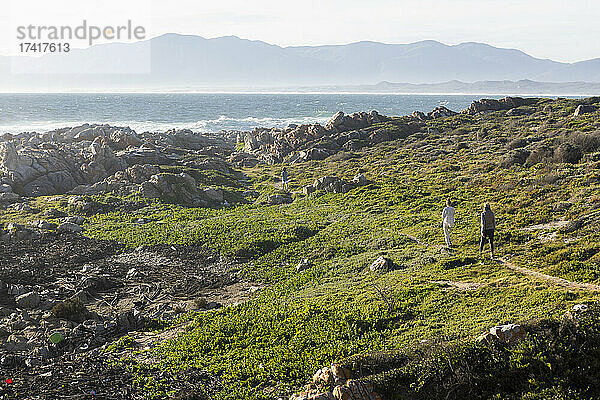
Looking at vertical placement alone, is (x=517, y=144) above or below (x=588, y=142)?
below

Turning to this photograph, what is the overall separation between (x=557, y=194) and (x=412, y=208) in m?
8.75

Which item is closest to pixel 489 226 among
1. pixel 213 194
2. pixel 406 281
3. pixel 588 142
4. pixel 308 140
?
pixel 406 281

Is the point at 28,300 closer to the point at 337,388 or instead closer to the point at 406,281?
the point at 337,388

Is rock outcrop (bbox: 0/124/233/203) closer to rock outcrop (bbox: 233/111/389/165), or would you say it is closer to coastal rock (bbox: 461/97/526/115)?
rock outcrop (bbox: 233/111/389/165)

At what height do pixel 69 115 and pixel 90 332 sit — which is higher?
Result: pixel 69 115

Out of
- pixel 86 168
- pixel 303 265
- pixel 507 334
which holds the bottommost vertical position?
pixel 303 265

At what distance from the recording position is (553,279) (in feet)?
52.3

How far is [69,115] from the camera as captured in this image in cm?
16175

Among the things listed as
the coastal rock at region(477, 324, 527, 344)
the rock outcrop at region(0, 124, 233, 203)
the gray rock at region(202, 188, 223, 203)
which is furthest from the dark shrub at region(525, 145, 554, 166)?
the coastal rock at region(477, 324, 527, 344)

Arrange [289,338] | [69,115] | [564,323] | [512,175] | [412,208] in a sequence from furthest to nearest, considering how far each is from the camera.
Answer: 1. [69,115]
2. [512,175]
3. [412,208]
4. [289,338]
5. [564,323]

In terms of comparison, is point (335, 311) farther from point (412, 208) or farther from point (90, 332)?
point (412, 208)

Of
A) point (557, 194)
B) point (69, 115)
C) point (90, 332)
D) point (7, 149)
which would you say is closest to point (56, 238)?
point (90, 332)

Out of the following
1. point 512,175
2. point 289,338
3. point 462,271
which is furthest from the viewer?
point 512,175

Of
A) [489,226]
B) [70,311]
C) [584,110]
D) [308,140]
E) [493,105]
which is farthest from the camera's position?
[493,105]
